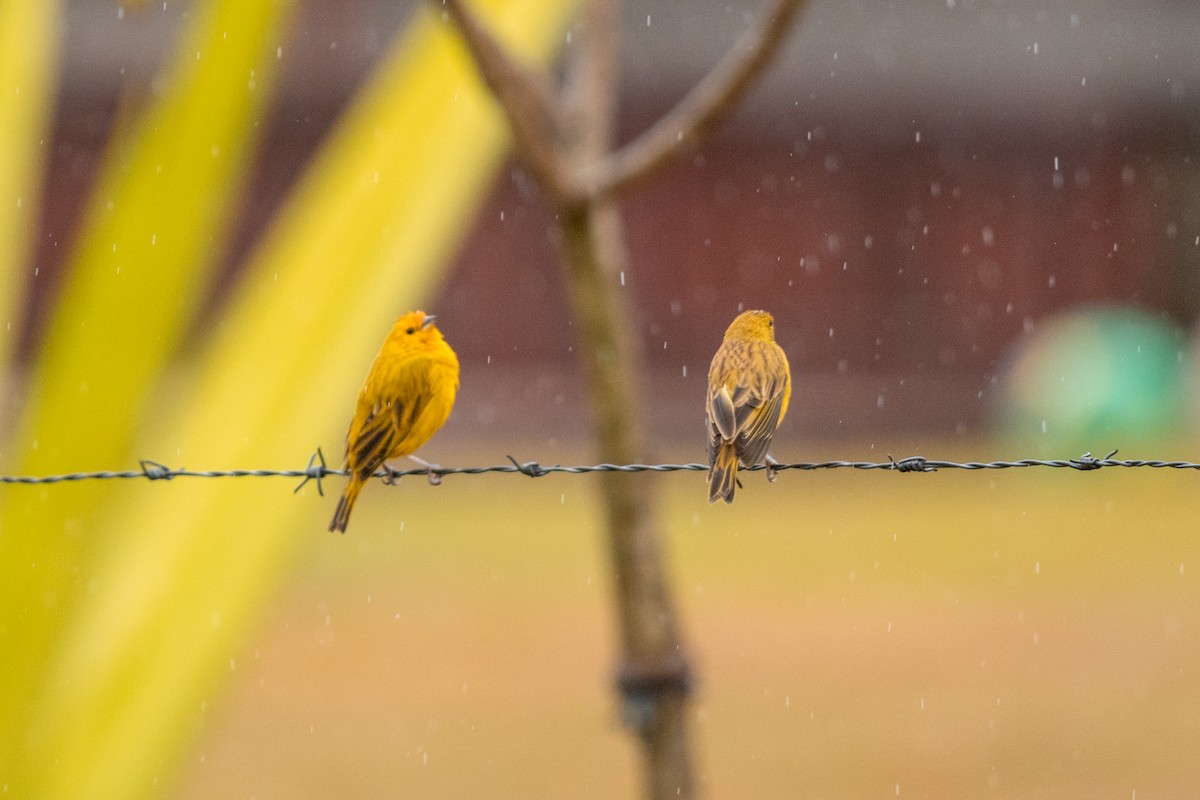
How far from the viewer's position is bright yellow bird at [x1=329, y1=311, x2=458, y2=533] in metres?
2.22

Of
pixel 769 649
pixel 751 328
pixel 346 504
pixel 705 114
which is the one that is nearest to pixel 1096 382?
pixel 769 649

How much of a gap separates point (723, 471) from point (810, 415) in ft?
45.0

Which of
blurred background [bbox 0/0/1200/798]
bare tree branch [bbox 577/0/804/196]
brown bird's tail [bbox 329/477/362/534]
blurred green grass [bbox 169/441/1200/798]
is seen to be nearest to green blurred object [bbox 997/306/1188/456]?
blurred background [bbox 0/0/1200/798]

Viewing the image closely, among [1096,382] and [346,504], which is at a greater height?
[1096,382]

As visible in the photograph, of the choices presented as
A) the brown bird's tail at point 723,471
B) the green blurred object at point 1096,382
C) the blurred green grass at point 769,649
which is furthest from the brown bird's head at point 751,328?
the green blurred object at point 1096,382

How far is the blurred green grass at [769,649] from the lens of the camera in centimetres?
812

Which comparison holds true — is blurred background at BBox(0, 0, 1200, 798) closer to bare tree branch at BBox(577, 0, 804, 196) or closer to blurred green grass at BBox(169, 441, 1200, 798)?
blurred green grass at BBox(169, 441, 1200, 798)

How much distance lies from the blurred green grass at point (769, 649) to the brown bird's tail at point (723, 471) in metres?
4.15

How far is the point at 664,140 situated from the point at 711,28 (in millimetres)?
12109

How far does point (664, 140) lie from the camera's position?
4020 millimetres

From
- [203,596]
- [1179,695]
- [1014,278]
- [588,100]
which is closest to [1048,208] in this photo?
[1014,278]

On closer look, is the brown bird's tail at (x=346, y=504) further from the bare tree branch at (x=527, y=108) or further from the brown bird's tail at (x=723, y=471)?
the bare tree branch at (x=527, y=108)

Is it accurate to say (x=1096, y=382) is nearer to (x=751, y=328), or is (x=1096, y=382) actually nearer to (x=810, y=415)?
(x=810, y=415)

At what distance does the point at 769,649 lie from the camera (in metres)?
10.4
